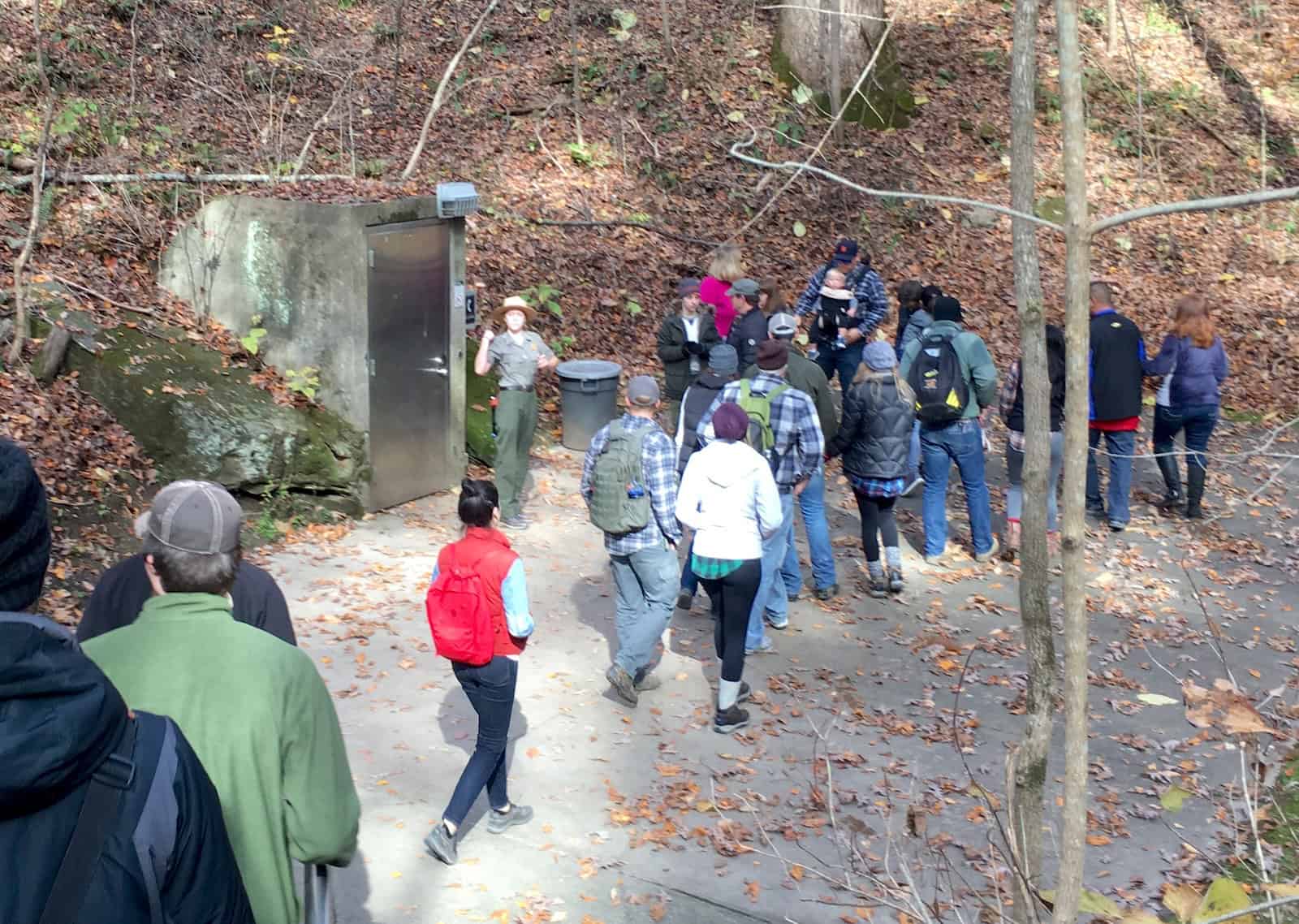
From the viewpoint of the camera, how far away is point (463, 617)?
5.94 meters

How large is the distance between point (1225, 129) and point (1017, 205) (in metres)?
19.3

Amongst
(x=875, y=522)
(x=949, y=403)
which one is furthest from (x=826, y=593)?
(x=949, y=403)

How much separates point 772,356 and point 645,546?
6.22 ft

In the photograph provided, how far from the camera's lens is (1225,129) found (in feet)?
73.7

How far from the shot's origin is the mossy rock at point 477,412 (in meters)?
12.3

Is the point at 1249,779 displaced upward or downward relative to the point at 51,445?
downward

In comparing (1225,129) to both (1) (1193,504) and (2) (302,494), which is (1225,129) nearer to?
(1) (1193,504)

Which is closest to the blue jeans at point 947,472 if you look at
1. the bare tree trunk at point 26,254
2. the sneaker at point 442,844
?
the sneaker at point 442,844

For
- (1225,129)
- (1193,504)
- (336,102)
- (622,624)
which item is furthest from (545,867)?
(1225,129)

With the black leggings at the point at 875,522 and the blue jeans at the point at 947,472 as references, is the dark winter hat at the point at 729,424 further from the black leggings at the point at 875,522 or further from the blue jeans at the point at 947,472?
the blue jeans at the point at 947,472

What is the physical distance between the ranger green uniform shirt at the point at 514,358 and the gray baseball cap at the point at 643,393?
10.0ft

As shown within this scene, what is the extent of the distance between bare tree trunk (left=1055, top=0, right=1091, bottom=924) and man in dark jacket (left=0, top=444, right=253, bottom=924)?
2169 millimetres

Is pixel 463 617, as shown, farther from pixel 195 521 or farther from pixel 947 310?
pixel 947 310

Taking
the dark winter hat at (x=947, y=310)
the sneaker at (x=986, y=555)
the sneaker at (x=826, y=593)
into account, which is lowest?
the sneaker at (x=826, y=593)
